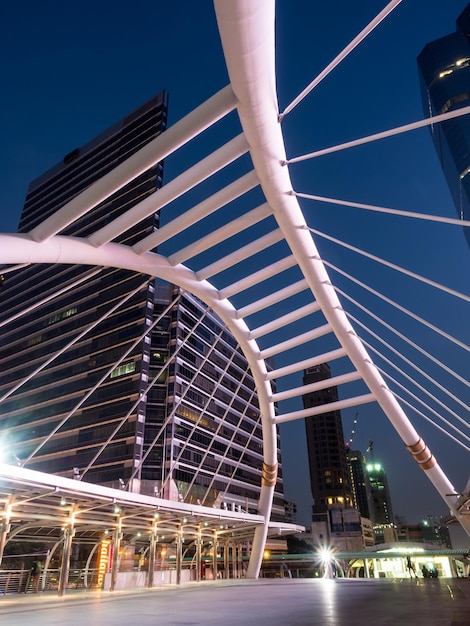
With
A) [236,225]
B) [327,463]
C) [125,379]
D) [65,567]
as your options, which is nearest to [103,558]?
[65,567]

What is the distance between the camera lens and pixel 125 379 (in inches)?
2889

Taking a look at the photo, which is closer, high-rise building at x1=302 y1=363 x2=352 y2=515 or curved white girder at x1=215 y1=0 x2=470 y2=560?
curved white girder at x1=215 y1=0 x2=470 y2=560

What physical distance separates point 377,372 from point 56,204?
109235 millimetres

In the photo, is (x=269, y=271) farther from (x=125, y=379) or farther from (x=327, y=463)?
(x=327, y=463)

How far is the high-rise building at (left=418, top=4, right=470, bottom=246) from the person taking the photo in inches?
4456

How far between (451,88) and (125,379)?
120 m

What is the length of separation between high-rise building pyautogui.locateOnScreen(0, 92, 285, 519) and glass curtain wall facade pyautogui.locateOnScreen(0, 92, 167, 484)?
22 cm

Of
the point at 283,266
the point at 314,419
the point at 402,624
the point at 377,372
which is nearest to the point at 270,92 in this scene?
the point at 283,266

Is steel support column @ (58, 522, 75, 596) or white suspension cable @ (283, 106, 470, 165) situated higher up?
white suspension cable @ (283, 106, 470, 165)

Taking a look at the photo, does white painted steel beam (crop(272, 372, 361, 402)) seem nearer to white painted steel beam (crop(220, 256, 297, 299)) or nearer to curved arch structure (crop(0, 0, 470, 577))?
curved arch structure (crop(0, 0, 470, 577))

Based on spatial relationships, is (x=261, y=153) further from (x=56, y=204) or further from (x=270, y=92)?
(x=56, y=204)

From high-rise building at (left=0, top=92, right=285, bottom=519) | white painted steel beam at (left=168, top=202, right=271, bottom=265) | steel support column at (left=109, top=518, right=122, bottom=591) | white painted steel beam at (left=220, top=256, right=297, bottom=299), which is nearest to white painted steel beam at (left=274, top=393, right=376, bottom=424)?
white painted steel beam at (left=220, top=256, right=297, bottom=299)

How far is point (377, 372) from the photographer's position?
20.9 m

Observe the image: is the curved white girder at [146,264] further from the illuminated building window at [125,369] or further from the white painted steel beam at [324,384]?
the illuminated building window at [125,369]
